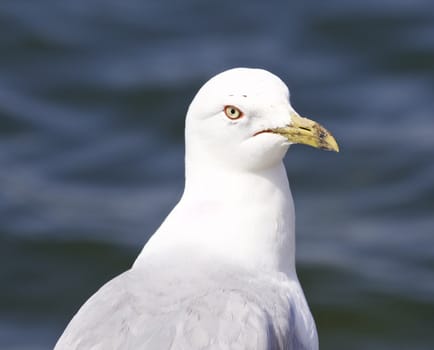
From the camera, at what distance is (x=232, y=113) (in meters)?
4.85

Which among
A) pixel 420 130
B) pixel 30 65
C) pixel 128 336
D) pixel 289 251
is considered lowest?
pixel 128 336

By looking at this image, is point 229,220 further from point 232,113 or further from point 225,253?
point 232,113

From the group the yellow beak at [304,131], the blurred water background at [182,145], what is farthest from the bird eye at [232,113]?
the blurred water background at [182,145]

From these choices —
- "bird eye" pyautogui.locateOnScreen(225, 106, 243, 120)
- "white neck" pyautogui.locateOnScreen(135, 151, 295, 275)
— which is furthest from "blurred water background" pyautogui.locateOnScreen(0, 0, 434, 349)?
"bird eye" pyautogui.locateOnScreen(225, 106, 243, 120)

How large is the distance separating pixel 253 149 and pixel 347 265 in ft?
10.5

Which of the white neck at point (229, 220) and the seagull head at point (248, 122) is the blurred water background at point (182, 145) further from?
the seagull head at point (248, 122)

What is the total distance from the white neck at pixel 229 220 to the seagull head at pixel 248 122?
9cm

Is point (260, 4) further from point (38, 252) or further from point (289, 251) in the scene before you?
point (289, 251)

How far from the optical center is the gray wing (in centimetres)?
433

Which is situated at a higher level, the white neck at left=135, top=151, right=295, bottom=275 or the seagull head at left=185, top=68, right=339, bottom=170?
the seagull head at left=185, top=68, right=339, bottom=170

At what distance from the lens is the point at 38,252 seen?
8172 millimetres

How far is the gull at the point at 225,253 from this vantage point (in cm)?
441

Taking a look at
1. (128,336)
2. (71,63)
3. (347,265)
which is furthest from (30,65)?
(128,336)

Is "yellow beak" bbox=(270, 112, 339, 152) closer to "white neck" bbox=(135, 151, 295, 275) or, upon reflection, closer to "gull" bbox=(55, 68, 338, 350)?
"gull" bbox=(55, 68, 338, 350)
